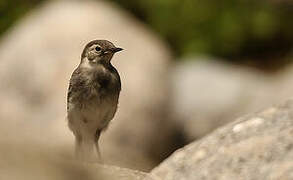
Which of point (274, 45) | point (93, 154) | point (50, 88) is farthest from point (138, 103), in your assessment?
point (274, 45)

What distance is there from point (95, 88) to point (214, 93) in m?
8.95

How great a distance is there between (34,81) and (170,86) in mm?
2284

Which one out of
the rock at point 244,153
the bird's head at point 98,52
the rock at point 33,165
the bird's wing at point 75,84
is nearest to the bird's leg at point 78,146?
the bird's wing at point 75,84

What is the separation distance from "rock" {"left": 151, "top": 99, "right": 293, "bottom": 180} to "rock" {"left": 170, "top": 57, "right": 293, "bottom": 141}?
8681 mm

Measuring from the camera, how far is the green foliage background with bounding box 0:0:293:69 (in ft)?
69.3

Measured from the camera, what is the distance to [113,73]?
980 centimetres

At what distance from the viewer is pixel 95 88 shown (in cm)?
975

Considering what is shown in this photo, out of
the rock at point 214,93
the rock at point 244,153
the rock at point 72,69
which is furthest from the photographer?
the rock at point 214,93

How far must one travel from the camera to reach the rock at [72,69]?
15.2m


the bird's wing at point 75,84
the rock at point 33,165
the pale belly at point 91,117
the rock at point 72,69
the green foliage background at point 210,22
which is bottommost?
the rock at point 33,165

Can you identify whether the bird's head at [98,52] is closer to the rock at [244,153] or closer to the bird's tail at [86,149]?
the bird's tail at [86,149]

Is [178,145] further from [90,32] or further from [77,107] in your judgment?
[77,107]

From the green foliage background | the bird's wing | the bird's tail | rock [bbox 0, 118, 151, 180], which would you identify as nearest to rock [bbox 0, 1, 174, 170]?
the green foliage background

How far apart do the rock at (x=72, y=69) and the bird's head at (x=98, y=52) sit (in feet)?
13.8
